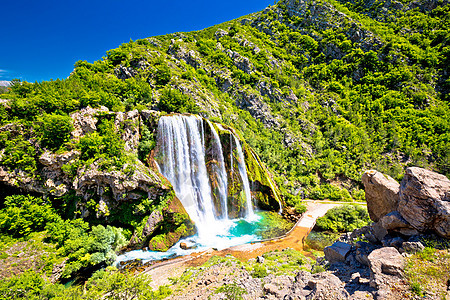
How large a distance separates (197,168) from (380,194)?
1597 cm

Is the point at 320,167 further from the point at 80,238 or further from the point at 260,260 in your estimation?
the point at 80,238

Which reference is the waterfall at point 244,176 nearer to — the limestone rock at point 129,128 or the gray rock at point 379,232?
the limestone rock at point 129,128

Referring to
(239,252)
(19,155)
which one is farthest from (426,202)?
(19,155)

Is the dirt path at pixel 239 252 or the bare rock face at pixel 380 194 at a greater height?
the bare rock face at pixel 380 194

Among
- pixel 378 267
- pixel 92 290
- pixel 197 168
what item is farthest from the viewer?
pixel 197 168

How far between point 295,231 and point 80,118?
79.1 ft

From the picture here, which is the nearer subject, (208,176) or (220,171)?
(208,176)

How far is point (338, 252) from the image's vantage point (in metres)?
8.47

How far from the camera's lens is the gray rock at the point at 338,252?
8273mm

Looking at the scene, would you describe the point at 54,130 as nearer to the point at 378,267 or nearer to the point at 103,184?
the point at 103,184

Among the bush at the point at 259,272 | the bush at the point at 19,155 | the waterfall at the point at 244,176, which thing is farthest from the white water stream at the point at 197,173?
the bush at the point at 19,155

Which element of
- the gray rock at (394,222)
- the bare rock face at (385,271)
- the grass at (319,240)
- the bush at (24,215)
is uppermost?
the bush at (24,215)

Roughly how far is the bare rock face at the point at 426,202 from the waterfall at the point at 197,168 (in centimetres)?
1469

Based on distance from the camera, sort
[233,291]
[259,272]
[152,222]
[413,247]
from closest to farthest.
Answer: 1. [413,247]
2. [233,291]
3. [259,272]
4. [152,222]
